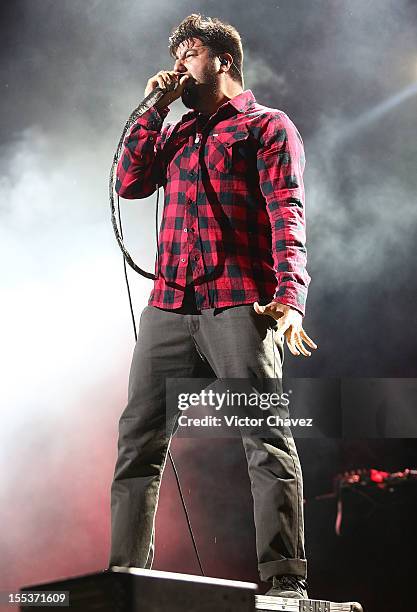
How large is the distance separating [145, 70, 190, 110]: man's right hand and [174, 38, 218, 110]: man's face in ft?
0.09

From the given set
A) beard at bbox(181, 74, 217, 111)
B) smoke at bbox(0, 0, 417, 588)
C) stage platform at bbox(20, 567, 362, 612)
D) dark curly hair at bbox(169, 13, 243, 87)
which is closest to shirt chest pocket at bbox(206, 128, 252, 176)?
beard at bbox(181, 74, 217, 111)

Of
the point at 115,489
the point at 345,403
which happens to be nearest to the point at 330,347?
the point at 345,403

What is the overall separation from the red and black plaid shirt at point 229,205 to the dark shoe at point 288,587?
631 mm

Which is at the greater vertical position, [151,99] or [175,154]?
[151,99]

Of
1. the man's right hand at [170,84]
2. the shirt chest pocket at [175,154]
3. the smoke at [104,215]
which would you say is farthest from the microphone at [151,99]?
the smoke at [104,215]

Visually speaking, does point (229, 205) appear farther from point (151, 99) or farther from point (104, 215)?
point (104, 215)

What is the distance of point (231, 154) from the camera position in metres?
1.94

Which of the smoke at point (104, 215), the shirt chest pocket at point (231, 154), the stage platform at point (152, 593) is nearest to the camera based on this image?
the stage platform at point (152, 593)

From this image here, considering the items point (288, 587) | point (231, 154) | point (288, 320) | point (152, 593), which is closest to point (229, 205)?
point (231, 154)

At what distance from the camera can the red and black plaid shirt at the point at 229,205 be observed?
183 centimetres

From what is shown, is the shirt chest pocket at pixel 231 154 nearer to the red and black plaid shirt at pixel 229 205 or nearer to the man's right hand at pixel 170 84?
the red and black plaid shirt at pixel 229 205

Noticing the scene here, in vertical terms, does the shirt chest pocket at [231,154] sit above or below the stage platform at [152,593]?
above

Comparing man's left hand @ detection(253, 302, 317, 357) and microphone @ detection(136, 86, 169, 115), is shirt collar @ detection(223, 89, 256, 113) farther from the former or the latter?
man's left hand @ detection(253, 302, 317, 357)

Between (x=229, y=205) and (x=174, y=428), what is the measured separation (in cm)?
59
